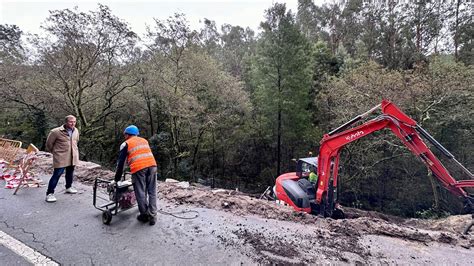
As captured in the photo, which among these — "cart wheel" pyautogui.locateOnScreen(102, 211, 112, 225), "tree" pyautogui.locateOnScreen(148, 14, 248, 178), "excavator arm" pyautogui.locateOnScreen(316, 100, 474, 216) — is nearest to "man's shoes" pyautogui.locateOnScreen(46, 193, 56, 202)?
"cart wheel" pyautogui.locateOnScreen(102, 211, 112, 225)

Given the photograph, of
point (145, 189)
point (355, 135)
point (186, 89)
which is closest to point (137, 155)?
point (145, 189)

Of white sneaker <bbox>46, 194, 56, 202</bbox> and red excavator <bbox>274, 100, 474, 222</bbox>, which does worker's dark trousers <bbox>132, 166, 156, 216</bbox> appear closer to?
white sneaker <bbox>46, 194, 56, 202</bbox>

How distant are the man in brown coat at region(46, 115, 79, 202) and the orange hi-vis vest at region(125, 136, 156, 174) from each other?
168cm

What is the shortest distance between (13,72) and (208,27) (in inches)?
762

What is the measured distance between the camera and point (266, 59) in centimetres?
1381

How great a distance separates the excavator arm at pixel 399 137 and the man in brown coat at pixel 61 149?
5.55 meters

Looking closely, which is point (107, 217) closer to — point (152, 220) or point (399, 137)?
point (152, 220)

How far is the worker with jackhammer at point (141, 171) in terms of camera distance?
320cm

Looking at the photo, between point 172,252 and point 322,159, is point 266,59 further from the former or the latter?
point 172,252

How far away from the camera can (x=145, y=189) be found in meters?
3.32

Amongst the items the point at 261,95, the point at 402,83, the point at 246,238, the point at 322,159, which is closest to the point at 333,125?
the point at 402,83

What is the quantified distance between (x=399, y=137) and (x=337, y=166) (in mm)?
1528

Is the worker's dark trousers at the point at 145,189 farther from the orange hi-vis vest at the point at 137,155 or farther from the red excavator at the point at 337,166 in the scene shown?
the red excavator at the point at 337,166

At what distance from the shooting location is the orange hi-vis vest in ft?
10.4
